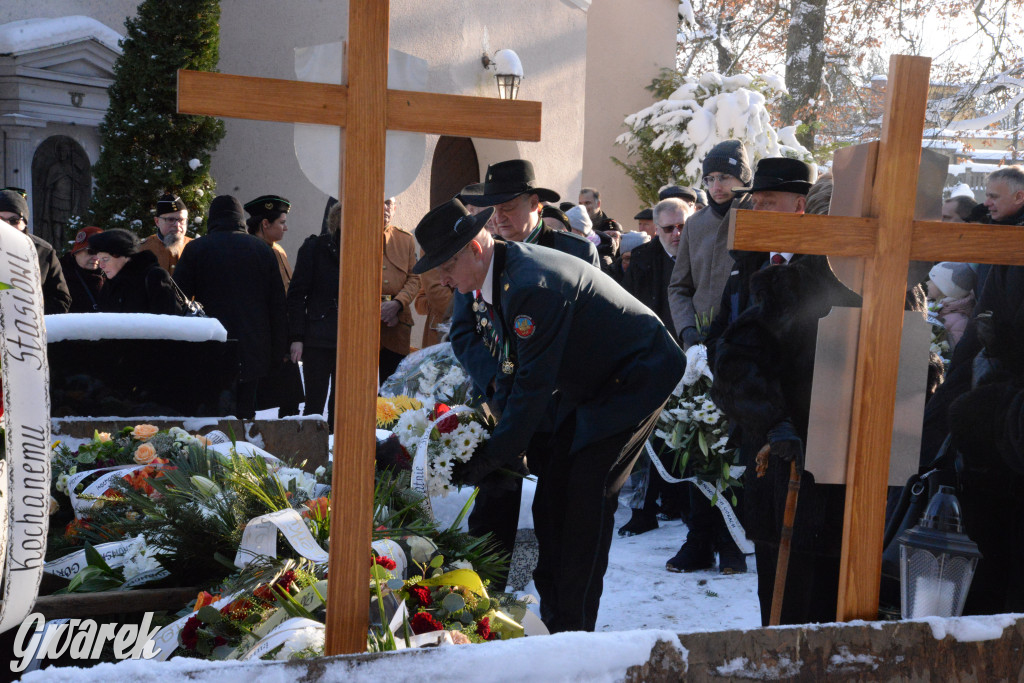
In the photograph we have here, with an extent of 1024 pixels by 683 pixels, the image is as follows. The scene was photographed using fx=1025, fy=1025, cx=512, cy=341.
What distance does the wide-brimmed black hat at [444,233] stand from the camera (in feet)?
10.2

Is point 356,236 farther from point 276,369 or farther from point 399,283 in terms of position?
point 276,369

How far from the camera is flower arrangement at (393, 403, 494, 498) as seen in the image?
9.92 feet

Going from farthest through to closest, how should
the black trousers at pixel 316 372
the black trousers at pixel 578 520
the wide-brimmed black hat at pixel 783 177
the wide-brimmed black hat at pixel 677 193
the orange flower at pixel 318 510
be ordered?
the wide-brimmed black hat at pixel 677 193 < the black trousers at pixel 316 372 < the wide-brimmed black hat at pixel 783 177 < the black trousers at pixel 578 520 < the orange flower at pixel 318 510

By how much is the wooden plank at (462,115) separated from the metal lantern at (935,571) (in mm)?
1315

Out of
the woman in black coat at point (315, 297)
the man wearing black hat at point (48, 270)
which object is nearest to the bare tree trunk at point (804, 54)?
the woman in black coat at point (315, 297)

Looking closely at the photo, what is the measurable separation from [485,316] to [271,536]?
131 centimetres

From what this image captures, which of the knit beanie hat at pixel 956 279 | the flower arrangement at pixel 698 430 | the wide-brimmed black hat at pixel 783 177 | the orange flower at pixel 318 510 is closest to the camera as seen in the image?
the orange flower at pixel 318 510

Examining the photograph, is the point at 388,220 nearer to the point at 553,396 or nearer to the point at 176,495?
the point at 553,396

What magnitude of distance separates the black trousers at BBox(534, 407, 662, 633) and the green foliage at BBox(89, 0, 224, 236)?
6.29 m

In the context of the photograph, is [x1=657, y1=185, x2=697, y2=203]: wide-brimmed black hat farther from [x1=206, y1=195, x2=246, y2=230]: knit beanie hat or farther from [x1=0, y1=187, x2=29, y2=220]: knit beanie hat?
[x1=0, y1=187, x2=29, y2=220]: knit beanie hat

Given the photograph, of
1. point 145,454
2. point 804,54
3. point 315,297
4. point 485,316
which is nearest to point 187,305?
point 315,297

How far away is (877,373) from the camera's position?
2127mm

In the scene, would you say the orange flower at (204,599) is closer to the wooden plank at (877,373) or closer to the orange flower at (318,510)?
the orange flower at (318,510)

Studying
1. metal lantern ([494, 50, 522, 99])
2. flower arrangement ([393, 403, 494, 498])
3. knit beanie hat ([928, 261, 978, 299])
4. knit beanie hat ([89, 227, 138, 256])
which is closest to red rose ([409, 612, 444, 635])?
flower arrangement ([393, 403, 494, 498])
